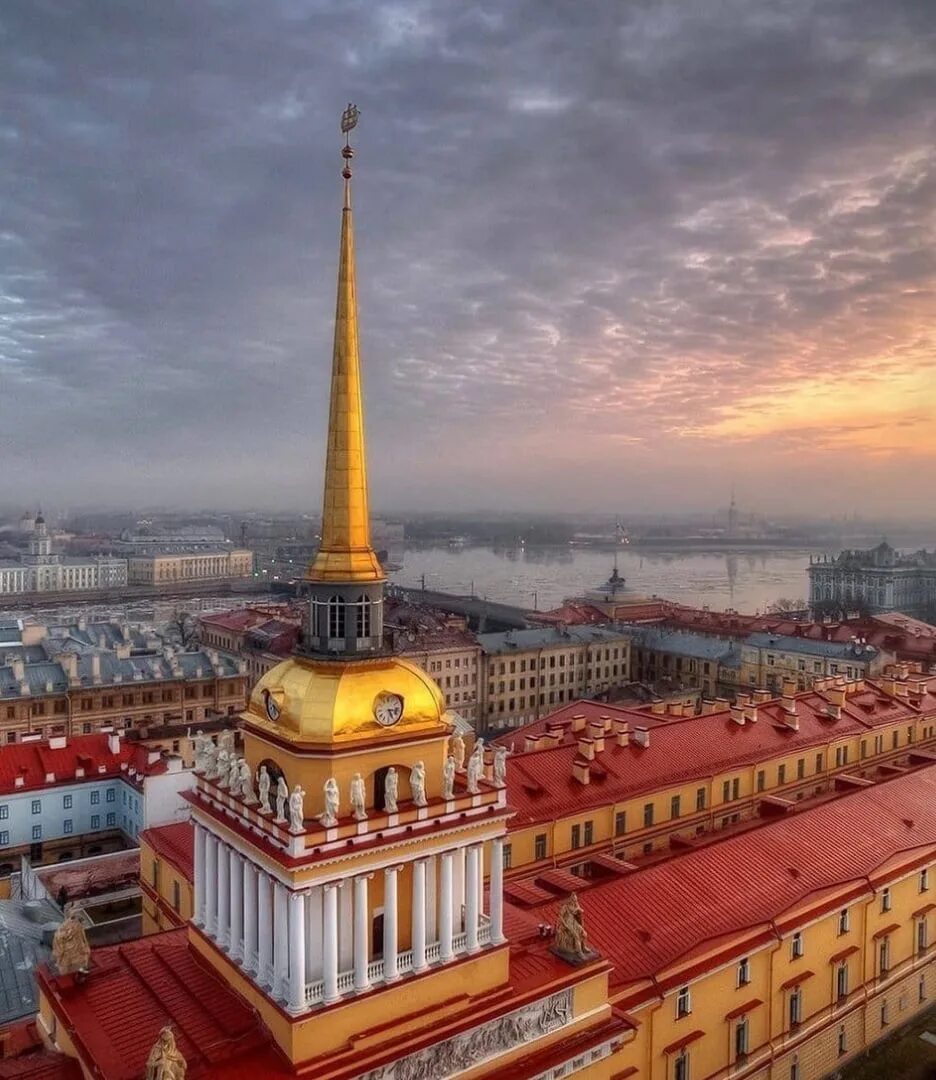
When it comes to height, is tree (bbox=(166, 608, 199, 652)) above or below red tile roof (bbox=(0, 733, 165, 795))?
below

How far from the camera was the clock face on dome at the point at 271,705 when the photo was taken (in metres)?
14.4

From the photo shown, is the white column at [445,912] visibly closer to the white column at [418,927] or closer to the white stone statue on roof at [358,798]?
the white column at [418,927]

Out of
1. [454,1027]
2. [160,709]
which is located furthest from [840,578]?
[454,1027]

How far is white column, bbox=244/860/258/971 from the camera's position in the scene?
14.1 metres

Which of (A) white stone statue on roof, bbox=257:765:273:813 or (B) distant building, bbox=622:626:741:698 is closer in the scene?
(A) white stone statue on roof, bbox=257:765:273:813

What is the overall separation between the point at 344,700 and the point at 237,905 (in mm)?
3923

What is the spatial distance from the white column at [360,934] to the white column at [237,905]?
219cm

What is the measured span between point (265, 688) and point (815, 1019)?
15.5m

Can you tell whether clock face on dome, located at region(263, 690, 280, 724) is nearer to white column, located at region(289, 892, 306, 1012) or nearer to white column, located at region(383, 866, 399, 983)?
white column, located at region(289, 892, 306, 1012)

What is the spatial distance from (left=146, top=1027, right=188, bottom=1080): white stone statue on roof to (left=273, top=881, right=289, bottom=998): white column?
1.92m

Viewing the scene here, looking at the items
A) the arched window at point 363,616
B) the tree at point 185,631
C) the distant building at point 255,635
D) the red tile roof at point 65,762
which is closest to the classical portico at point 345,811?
the arched window at point 363,616

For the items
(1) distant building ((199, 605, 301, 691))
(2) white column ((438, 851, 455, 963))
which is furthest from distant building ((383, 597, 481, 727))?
(2) white column ((438, 851, 455, 963))

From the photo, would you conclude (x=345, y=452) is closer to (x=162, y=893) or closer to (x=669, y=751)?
(x=162, y=893)

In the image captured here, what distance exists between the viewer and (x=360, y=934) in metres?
13.4
